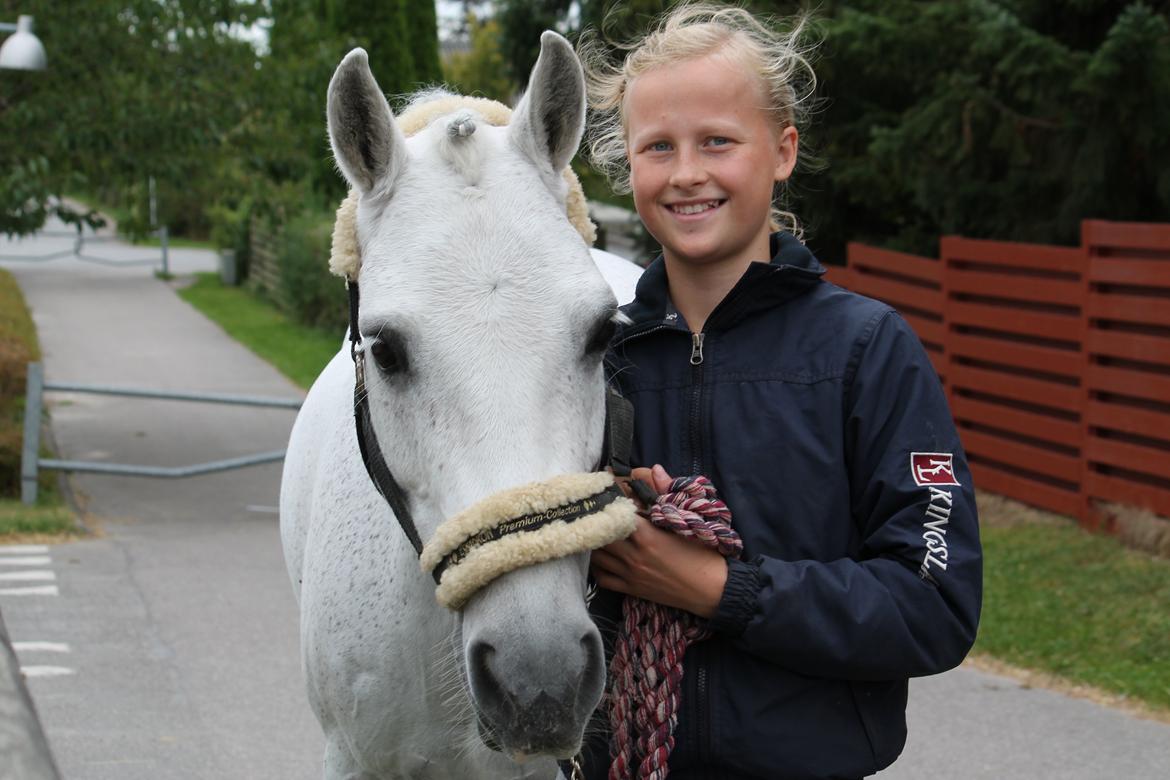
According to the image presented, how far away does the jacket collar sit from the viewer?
2275 millimetres

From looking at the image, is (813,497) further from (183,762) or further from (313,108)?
(313,108)

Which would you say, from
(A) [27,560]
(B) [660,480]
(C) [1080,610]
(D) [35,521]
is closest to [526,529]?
(B) [660,480]

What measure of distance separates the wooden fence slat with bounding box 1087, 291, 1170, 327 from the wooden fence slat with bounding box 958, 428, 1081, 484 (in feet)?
3.06

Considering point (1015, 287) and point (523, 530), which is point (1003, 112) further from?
point (523, 530)

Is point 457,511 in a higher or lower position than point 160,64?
lower

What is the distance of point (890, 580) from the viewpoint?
82.2 inches

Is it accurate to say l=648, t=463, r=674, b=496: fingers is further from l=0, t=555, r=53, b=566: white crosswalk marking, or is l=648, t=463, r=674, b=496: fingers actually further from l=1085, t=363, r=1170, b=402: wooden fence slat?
l=0, t=555, r=53, b=566: white crosswalk marking

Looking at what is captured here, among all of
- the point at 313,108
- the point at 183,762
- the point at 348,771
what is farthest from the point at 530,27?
the point at 348,771

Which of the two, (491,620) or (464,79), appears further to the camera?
(464,79)

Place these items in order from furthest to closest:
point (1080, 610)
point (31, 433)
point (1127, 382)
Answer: point (31, 433) → point (1127, 382) → point (1080, 610)

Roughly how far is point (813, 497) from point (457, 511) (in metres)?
0.58

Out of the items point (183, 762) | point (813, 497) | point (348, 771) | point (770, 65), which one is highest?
point (770, 65)

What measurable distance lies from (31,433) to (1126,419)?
7.12 metres

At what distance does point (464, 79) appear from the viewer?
2467 centimetres
